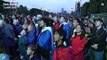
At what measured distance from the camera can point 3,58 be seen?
9.19m

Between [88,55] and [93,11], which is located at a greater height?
[88,55]

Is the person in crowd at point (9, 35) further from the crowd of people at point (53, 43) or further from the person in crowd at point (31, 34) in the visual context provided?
the person in crowd at point (31, 34)

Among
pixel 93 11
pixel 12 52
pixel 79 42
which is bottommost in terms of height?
pixel 93 11

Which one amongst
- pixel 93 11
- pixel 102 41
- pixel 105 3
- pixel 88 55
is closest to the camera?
pixel 102 41

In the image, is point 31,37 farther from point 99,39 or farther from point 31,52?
point 31,52

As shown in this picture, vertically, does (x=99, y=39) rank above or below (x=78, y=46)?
below

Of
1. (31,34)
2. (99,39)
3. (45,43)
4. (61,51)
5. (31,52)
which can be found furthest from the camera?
(31,34)

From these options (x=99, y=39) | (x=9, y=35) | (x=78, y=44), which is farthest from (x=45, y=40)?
(x=9, y=35)

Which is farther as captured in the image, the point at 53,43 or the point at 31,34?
the point at 31,34

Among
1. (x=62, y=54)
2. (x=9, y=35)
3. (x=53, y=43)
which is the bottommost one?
(x=9, y=35)

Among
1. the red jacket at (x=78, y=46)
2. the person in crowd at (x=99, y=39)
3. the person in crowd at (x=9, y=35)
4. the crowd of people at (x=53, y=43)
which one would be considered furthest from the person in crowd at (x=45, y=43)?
the person in crowd at (x=9, y=35)

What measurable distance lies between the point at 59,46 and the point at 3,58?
4.12ft

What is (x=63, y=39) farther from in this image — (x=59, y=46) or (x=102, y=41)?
(x=102, y=41)

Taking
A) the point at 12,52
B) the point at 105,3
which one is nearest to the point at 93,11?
the point at 105,3
